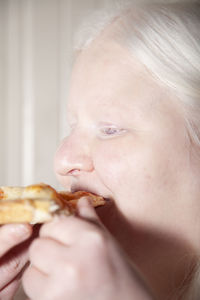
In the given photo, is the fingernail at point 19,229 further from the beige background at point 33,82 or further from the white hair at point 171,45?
the beige background at point 33,82

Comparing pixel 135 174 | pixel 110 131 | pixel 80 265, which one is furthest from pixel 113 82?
pixel 80 265

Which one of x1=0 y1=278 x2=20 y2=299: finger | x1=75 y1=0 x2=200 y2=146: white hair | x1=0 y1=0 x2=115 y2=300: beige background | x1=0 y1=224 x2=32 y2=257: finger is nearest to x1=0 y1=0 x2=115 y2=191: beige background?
x1=0 y1=0 x2=115 y2=300: beige background

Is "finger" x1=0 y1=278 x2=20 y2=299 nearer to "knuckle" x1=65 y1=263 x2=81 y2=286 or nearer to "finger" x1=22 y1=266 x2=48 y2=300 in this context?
"finger" x1=22 y1=266 x2=48 y2=300

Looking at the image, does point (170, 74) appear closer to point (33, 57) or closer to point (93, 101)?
point (93, 101)

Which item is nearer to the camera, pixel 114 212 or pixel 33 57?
pixel 114 212

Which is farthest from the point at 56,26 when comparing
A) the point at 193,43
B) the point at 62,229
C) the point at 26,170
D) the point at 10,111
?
the point at 62,229

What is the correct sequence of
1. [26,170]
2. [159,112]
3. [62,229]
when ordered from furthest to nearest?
[26,170]
[159,112]
[62,229]
